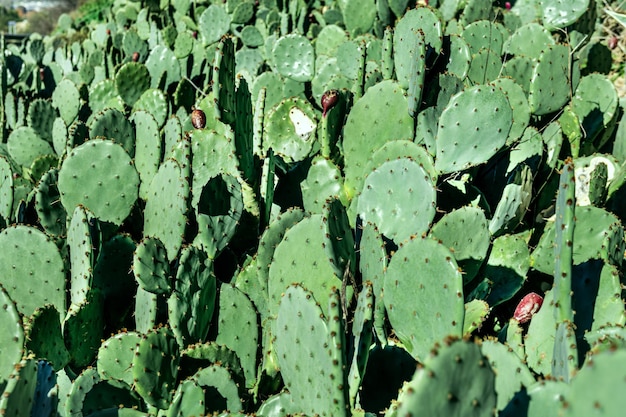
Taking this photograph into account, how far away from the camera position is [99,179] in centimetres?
228

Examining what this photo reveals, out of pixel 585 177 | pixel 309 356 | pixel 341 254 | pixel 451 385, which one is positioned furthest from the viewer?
pixel 585 177

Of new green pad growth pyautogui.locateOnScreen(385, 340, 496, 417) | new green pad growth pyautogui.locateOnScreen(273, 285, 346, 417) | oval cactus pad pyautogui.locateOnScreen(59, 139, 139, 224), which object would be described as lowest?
new green pad growth pyautogui.locateOnScreen(385, 340, 496, 417)

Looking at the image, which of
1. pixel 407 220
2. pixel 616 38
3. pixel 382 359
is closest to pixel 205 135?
pixel 407 220

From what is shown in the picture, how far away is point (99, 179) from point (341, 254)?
3.15 ft

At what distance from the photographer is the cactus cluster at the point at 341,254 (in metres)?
1.41

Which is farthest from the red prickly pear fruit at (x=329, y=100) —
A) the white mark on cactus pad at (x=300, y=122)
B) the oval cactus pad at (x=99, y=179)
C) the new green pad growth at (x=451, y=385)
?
the new green pad growth at (x=451, y=385)

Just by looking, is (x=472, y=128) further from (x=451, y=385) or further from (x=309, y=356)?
(x=451, y=385)

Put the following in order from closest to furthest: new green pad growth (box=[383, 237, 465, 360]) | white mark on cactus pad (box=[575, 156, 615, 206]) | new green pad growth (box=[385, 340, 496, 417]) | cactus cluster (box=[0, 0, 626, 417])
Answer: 1. new green pad growth (box=[385, 340, 496, 417])
2. cactus cluster (box=[0, 0, 626, 417])
3. new green pad growth (box=[383, 237, 465, 360])
4. white mark on cactus pad (box=[575, 156, 615, 206])

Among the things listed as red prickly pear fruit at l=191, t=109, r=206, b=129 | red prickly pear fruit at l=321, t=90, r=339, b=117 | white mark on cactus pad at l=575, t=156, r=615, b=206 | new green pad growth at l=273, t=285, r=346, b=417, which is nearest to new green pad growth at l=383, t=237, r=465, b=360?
new green pad growth at l=273, t=285, r=346, b=417

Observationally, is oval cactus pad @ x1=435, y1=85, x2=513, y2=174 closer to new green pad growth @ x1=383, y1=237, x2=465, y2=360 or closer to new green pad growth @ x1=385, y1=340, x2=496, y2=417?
new green pad growth @ x1=383, y1=237, x2=465, y2=360

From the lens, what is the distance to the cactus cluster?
1.41 m

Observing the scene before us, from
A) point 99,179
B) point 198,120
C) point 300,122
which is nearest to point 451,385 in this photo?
point 99,179

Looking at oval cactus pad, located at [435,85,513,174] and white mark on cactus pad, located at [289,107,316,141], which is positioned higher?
Answer: white mark on cactus pad, located at [289,107,316,141]

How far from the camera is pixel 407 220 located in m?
2.00
